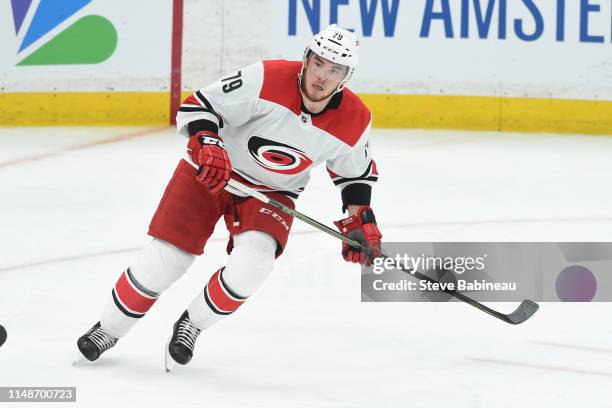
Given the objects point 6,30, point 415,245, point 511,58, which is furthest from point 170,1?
point 415,245

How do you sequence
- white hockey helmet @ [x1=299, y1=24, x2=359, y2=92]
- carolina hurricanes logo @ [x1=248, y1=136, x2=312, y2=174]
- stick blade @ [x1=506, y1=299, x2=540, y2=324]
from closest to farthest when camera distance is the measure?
white hockey helmet @ [x1=299, y1=24, x2=359, y2=92], carolina hurricanes logo @ [x1=248, y1=136, x2=312, y2=174], stick blade @ [x1=506, y1=299, x2=540, y2=324]

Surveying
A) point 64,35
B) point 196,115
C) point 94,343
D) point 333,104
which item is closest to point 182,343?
point 94,343

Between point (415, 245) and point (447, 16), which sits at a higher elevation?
point (447, 16)

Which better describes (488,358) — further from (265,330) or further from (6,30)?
(6,30)

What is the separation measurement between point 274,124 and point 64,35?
3.72 metres

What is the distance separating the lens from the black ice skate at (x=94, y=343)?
3.04 metres

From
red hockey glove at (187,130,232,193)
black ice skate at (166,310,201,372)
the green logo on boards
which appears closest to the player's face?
red hockey glove at (187,130,232,193)

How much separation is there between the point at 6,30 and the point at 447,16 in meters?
2.52

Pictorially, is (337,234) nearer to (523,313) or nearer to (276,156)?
(276,156)

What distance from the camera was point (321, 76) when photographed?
3.01m

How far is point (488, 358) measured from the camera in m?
3.33

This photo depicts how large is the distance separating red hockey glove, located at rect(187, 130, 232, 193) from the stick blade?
1.08m

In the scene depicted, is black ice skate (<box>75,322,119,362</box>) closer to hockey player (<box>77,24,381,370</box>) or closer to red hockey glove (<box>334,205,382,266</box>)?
hockey player (<box>77,24,381,370</box>)

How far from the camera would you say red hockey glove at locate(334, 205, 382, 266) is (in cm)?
318
